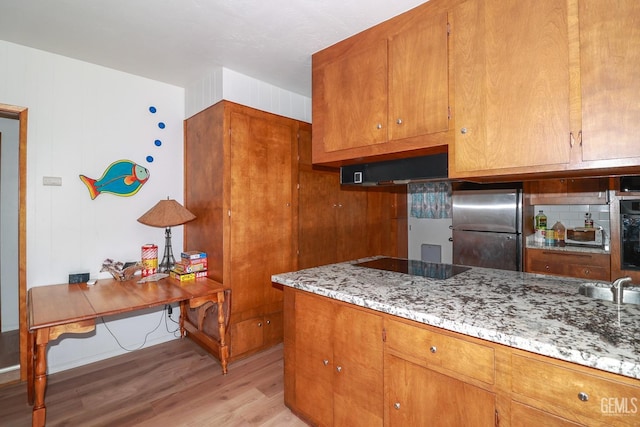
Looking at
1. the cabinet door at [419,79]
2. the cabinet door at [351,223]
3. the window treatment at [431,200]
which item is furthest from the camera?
the window treatment at [431,200]

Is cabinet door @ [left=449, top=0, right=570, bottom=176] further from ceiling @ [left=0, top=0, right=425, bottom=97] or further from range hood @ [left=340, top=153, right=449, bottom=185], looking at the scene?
ceiling @ [left=0, top=0, right=425, bottom=97]

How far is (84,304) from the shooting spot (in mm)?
2031

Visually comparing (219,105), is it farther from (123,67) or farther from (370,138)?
(370,138)

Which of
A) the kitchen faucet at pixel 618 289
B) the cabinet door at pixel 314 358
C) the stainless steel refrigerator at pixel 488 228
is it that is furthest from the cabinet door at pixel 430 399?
the stainless steel refrigerator at pixel 488 228

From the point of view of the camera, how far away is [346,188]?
3.57 meters

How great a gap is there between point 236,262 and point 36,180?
1.71m

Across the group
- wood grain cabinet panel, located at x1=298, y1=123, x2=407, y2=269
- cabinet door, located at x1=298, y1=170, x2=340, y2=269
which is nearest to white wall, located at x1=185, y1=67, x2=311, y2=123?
wood grain cabinet panel, located at x1=298, y1=123, x2=407, y2=269

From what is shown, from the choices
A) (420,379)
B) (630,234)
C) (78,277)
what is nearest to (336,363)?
(420,379)

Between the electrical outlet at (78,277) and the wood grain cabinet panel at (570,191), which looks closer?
the electrical outlet at (78,277)

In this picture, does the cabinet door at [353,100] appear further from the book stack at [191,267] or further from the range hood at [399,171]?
the book stack at [191,267]

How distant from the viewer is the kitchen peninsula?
899 mm

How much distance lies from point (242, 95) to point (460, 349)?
261 centimetres

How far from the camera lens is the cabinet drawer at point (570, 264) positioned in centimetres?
280

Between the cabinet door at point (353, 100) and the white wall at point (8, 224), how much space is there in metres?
3.51
